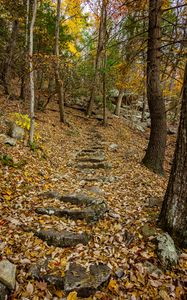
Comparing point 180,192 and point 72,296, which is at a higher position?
point 180,192

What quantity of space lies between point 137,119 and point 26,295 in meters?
17.8

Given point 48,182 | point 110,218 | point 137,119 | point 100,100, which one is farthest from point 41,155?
point 137,119

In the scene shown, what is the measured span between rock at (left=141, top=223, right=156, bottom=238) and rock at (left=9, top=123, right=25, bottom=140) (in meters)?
4.88

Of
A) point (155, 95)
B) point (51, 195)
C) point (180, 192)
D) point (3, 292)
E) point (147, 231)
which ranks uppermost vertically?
point (155, 95)

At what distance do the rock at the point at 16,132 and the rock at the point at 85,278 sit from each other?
16.2 feet

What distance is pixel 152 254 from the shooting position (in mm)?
3344

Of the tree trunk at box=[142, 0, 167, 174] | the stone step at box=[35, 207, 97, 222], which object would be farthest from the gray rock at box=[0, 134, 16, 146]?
the tree trunk at box=[142, 0, 167, 174]

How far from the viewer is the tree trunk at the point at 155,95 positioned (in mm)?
6562

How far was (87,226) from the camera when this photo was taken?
3883 millimetres

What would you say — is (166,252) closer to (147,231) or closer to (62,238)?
(147,231)

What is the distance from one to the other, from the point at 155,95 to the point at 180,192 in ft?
13.6

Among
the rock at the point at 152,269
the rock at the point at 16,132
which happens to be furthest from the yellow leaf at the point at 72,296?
the rock at the point at 16,132

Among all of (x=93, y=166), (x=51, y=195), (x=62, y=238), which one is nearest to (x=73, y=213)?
(x=62, y=238)

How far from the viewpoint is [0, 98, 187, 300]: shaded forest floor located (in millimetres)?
2887
